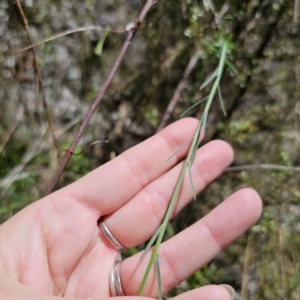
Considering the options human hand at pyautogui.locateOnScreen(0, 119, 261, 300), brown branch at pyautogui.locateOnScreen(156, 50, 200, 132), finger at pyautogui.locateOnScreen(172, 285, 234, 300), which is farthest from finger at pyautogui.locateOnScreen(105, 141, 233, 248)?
brown branch at pyautogui.locateOnScreen(156, 50, 200, 132)

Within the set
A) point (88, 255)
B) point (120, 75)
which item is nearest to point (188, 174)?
point (88, 255)

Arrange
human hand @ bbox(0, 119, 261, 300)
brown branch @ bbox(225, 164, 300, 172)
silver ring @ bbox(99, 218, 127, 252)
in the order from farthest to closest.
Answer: brown branch @ bbox(225, 164, 300, 172), silver ring @ bbox(99, 218, 127, 252), human hand @ bbox(0, 119, 261, 300)

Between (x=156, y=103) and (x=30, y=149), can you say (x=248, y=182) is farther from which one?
(x=30, y=149)

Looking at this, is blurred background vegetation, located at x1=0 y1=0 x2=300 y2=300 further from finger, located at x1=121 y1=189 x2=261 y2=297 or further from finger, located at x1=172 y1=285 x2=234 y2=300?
finger, located at x1=172 y1=285 x2=234 y2=300

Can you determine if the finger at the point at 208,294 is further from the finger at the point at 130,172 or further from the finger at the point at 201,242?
the finger at the point at 130,172

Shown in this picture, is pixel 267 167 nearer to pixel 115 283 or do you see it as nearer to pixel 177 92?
pixel 177 92

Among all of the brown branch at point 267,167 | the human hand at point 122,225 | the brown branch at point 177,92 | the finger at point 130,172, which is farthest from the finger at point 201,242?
the brown branch at point 177,92
